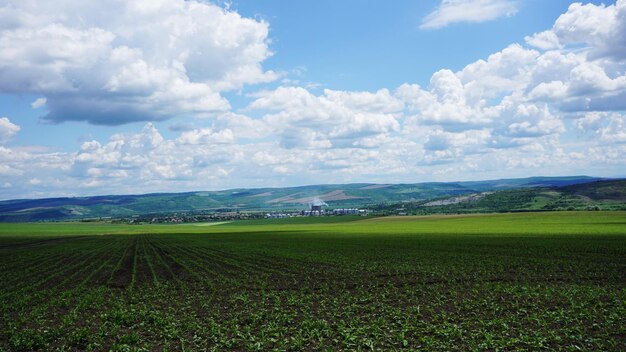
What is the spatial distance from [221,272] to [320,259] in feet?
39.3

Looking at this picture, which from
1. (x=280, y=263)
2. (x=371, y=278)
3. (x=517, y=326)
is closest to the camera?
(x=517, y=326)

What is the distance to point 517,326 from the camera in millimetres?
20156

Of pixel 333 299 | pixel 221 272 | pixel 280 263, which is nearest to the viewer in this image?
pixel 333 299

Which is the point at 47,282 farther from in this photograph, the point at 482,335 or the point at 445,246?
the point at 445,246

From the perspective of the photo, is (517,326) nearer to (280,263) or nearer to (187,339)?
(187,339)

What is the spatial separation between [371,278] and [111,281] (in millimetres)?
20225

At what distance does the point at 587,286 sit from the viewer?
96.1 ft

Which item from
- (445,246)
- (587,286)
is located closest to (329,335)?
(587,286)

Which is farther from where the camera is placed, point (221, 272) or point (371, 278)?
point (221, 272)

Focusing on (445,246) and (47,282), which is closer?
(47,282)

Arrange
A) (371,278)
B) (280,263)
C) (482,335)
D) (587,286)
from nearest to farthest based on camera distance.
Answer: (482,335), (587,286), (371,278), (280,263)

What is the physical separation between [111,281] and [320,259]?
20.4 metres

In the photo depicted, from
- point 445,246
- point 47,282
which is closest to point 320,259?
point 445,246

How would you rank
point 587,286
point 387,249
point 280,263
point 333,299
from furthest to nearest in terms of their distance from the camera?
point 387,249 < point 280,263 < point 587,286 < point 333,299
